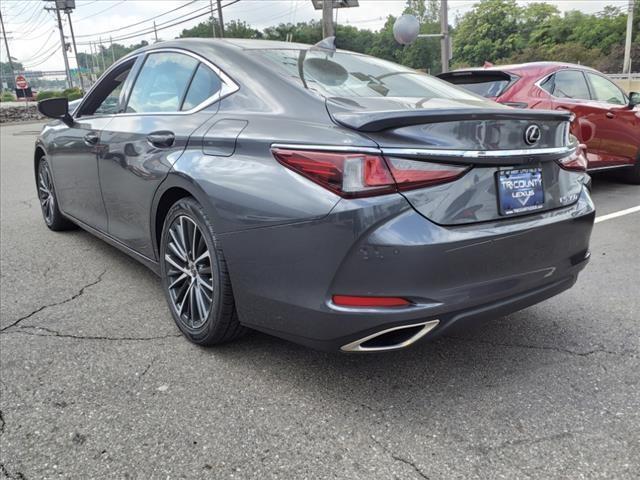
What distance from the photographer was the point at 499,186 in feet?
7.22

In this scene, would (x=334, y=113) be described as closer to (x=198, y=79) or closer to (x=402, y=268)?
(x=402, y=268)

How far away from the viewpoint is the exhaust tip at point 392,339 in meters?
2.12

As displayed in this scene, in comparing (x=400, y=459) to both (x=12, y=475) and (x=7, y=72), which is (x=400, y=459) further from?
(x=7, y=72)

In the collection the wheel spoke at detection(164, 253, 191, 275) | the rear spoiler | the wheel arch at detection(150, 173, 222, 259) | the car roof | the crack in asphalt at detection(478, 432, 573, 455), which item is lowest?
the crack in asphalt at detection(478, 432, 573, 455)

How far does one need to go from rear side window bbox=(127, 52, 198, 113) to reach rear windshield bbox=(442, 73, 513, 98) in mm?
3837

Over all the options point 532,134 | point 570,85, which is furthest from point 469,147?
point 570,85

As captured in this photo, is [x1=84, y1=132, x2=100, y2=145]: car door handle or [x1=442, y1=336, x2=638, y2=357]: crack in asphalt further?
[x1=84, y1=132, x2=100, y2=145]: car door handle

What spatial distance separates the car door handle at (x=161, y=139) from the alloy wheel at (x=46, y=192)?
2.38m

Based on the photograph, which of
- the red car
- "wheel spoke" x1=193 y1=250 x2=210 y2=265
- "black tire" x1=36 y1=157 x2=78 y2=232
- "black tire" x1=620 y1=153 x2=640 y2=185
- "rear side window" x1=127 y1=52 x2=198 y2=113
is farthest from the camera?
"black tire" x1=620 y1=153 x2=640 y2=185

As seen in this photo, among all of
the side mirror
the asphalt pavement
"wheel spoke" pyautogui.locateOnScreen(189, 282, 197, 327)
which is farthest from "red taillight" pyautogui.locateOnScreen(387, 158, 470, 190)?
the side mirror

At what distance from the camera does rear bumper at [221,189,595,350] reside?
2016mm

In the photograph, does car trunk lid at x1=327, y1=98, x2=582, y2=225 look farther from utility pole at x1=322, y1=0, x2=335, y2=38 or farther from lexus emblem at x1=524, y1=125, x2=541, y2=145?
utility pole at x1=322, y1=0, x2=335, y2=38

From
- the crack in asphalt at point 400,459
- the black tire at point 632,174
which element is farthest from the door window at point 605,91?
the crack in asphalt at point 400,459

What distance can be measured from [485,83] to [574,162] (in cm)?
405
